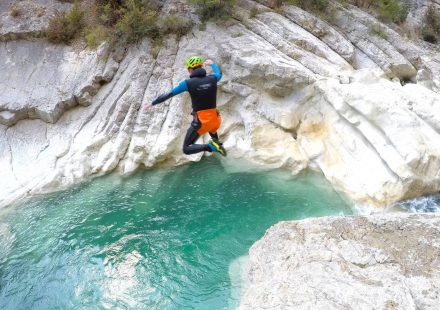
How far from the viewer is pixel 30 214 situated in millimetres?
9547

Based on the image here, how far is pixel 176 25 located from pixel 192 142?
6271 mm

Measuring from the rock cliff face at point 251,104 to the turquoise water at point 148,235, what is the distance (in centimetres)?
70

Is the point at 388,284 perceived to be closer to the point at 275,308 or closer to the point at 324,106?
the point at 275,308

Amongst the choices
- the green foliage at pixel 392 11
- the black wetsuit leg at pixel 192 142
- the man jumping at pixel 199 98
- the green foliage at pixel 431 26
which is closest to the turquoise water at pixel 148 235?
the black wetsuit leg at pixel 192 142

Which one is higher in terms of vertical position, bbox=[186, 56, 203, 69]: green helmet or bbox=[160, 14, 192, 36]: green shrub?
bbox=[186, 56, 203, 69]: green helmet

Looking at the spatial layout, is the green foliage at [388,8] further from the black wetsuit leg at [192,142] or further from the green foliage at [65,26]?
Answer: the green foliage at [65,26]

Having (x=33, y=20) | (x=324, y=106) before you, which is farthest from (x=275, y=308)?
(x=33, y=20)

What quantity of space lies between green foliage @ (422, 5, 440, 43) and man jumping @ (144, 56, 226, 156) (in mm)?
11994

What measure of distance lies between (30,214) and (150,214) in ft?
10.5

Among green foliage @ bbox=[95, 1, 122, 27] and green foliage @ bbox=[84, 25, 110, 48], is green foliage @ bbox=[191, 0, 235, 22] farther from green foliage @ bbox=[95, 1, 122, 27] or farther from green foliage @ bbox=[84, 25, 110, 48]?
green foliage @ bbox=[84, 25, 110, 48]

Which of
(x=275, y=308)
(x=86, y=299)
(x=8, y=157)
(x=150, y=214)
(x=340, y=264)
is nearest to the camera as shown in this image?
(x=275, y=308)

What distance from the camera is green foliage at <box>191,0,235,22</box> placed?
1264cm

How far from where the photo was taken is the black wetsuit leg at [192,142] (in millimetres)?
8180

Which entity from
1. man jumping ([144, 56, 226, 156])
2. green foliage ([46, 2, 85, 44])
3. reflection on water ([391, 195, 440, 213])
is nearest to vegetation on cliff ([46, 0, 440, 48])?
green foliage ([46, 2, 85, 44])
